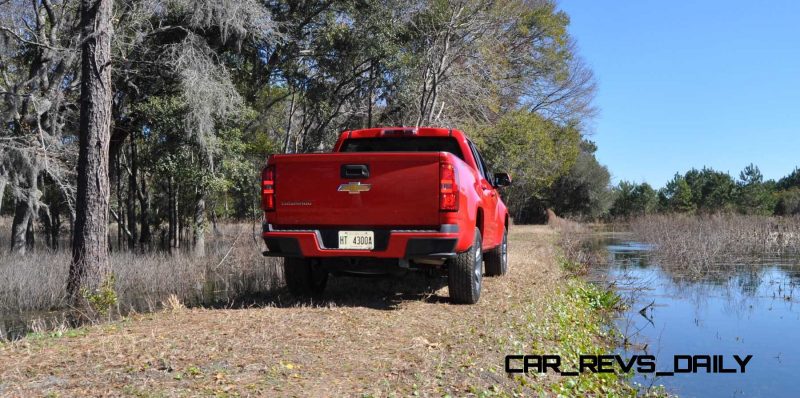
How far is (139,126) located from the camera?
16.5 metres

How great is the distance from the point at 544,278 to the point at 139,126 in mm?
11768

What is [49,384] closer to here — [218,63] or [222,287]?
[222,287]

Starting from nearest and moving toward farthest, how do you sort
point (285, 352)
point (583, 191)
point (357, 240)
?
point (285, 352), point (357, 240), point (583, 191)

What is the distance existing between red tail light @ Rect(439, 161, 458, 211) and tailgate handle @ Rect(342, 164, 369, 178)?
2.56 feet

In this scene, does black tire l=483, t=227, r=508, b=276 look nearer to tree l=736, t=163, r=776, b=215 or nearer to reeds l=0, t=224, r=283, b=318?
reeds l=0, t=224, r=283, b=318

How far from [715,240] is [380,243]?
17362mm

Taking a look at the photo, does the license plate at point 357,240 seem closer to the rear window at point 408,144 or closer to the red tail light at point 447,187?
the red tail light at point 447,187

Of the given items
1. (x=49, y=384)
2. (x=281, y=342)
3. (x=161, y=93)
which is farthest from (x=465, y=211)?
(x=161, y=93)

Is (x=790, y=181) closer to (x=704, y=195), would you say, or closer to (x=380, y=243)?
(x=704, y=195)

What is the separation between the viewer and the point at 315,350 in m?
5.02

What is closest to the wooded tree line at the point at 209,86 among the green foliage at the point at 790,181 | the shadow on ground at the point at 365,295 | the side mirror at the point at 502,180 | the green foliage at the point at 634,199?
the shadow on ground at the point at 365,295

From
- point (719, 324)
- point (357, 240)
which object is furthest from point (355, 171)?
point (719, 324)

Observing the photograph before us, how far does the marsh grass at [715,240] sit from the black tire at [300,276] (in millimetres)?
11027

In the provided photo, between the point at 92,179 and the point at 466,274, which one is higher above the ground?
the point at 92,179
